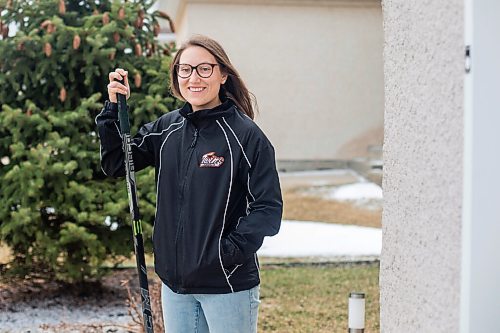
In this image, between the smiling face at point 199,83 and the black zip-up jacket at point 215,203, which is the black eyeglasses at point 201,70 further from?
the black zip-up jacket at point 215,203

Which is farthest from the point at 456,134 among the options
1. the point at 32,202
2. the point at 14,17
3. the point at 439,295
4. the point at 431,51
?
the point at 14,17

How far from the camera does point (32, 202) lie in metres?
7.16

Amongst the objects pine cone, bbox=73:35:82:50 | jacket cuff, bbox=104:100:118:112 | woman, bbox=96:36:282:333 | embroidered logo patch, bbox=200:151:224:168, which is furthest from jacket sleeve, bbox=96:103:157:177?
pine cone, bbox=73:35:82:50

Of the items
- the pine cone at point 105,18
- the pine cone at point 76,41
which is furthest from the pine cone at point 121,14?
the pine cone at point 76,41

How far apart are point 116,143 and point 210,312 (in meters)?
0.79

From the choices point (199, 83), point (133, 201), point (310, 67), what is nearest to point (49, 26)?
point (133, 201)

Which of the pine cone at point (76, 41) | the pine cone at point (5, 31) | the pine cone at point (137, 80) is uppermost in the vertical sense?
the pine cone at point (5, 31)

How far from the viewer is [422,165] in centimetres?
244

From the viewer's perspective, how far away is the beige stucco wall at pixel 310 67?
17.1 m

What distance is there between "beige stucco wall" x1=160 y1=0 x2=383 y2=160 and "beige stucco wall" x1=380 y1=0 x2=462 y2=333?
47.3 ft

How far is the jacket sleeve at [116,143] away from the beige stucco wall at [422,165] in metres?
1.08

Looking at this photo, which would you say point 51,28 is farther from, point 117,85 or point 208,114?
point 208,114

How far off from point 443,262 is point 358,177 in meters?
14.5

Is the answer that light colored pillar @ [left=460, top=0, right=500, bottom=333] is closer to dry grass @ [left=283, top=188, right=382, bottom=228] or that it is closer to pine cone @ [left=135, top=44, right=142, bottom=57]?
pine cone @ [left=135, top=44, right=142, bottom=57]
